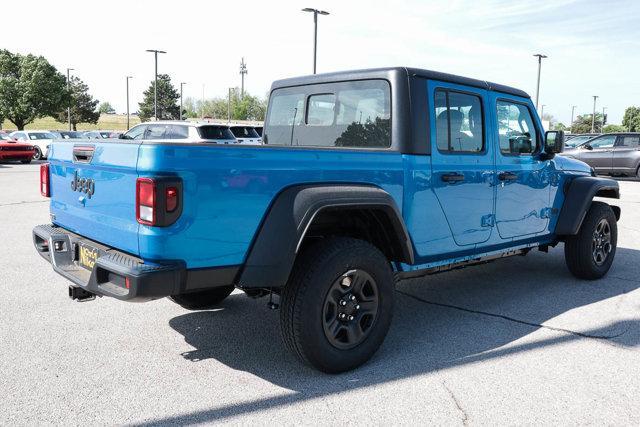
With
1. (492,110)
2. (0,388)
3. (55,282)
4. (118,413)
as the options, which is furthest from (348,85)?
(55,282)

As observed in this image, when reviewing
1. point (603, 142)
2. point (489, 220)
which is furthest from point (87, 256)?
point (603, 142)

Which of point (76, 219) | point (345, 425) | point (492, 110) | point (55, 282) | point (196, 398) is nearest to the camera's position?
point (345, 425)

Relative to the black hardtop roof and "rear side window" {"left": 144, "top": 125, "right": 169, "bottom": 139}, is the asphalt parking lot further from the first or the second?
"rear side window" {"left": 144, "top": 125, "right": 169, "bottom": 139}

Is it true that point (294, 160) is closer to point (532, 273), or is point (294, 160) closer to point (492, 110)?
point (492, 110)

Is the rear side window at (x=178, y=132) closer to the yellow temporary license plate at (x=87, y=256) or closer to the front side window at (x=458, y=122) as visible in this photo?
the front side window at (x=458, y=122)

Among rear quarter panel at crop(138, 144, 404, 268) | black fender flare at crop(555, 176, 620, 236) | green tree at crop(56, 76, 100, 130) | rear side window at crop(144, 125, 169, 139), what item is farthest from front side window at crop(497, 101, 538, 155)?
green tree at crop(56, 76, 100, 130)

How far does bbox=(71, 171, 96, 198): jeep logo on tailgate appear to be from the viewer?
3334 millimetres

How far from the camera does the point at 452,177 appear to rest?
409 centimetres

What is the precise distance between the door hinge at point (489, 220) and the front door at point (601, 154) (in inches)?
620

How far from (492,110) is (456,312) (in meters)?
1.71

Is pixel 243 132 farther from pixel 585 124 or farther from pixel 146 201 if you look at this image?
pixel 585 124

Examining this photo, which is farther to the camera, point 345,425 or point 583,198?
point 583,198

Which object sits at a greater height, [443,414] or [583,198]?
[583,198]

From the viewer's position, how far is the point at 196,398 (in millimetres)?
3111
